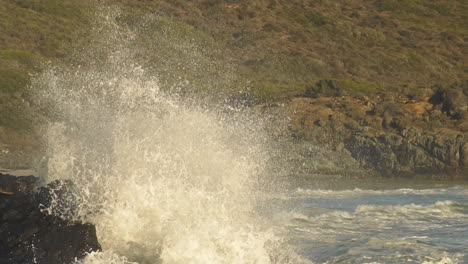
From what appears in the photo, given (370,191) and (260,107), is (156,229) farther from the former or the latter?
(260,107)

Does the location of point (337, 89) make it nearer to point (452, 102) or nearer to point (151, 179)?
point (452, 102)

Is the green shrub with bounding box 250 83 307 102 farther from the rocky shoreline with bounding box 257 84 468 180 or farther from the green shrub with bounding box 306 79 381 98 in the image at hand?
the rocky shoreline with bounding box 257 84 468 180

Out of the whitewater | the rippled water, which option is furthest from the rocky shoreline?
the whitewater

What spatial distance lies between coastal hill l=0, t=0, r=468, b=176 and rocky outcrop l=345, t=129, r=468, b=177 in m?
0.05

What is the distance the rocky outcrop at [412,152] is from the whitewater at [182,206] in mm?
14543

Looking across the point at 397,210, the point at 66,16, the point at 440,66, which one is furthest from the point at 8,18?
the point at 397,210

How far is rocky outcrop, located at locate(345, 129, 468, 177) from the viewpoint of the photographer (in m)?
34.6

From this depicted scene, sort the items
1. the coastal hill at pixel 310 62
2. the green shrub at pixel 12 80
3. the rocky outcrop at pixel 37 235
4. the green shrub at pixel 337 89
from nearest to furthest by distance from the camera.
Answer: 1. the rocky outcrop at pixel 37 235
2. the coastal hill at pixel 310 62
3. the green shrub at pixel 12 80
4. the green shrub at pixel 337 89

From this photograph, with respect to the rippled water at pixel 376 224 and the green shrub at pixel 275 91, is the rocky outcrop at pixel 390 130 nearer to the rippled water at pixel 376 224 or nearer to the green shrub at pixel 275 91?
the green shrub at pixel 275 91

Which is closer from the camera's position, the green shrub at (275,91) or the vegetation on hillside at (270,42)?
the green shrub at (275,91)

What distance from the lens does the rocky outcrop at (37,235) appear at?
396 inches

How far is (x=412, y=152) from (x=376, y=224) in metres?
19.2

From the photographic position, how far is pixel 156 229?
11.2 metres

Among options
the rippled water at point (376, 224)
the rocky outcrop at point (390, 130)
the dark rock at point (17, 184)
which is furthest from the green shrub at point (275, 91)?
the dark rock at point (17, 184)
